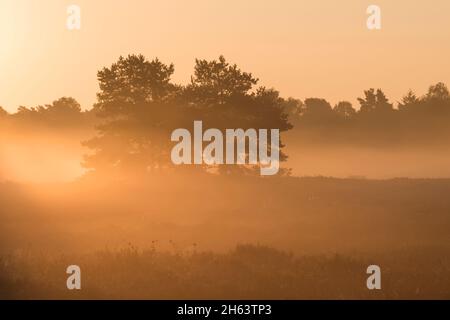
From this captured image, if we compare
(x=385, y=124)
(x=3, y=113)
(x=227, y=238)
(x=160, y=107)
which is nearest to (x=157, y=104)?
(x=160, y=107)

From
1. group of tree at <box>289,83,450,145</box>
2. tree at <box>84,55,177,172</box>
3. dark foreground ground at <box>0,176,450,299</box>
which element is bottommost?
dark foreground ground at <box>0,176,450,299</box>

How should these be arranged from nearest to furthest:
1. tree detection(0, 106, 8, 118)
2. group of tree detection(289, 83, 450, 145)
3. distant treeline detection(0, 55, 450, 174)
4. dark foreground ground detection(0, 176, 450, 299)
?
dark foreground ground detection(0, 176, 450, 299) < distant treeline detection(0, 55, 450, 174) < group of tree detection(289, 83, 450, 145) < tree detection(0, 106, 8, 118)

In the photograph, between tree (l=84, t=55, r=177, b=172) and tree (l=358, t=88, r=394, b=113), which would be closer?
tree (l=84, t=55, r=177, b=172)

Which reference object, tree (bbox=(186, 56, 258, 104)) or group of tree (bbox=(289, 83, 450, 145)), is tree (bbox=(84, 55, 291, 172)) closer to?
tree (bbox=(186, 56, 258, 104))

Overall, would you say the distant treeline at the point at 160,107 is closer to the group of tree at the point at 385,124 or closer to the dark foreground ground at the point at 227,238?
the dark foreground ground at the point at 227,238

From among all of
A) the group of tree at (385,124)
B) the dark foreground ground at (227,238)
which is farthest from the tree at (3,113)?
the dark foreground ground at (227,238)

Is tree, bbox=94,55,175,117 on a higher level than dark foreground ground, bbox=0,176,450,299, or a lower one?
higher

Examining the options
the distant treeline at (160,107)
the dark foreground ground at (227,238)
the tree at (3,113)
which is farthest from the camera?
the tree at (3,113)

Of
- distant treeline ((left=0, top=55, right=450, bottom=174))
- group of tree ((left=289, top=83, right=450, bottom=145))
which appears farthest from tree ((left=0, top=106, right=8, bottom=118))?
distant treeline ((left=0, top=55, right=450, bottom=174))

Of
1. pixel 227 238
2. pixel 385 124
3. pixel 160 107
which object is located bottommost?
pixel 227 238

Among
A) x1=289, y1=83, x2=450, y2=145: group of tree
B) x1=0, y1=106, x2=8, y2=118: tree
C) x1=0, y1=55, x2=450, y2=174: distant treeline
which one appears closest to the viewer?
x1=0, y1=55, x2=450, y2=174: distant treeline

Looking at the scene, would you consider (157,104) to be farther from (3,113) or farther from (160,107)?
(3,113)
